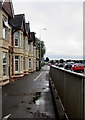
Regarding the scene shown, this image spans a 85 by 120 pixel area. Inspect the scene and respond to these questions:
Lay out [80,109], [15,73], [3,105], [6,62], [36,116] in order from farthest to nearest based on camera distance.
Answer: [15,73] → [6,62] → [3,105] → [36,116] → [80,109]

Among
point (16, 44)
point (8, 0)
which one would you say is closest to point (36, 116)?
point (16, 44)

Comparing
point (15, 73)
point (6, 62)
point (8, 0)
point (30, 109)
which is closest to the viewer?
point (30, 109)

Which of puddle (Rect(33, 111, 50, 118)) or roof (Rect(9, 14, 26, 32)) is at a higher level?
roof (Rect(9, 14, 26, 32))

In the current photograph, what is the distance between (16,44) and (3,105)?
38.4ft

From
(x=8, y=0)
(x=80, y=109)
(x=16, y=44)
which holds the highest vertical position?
(x=8, y=0)

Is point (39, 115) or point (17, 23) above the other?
point (17, 23)

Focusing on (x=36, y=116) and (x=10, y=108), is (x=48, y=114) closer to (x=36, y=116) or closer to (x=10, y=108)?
(x=36, y=116)

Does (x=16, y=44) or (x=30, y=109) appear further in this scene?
(x=16, y=44)

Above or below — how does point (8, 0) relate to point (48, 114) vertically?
above

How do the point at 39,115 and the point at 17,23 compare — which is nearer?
the point at 39,115

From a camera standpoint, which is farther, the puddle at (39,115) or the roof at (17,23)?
the roof at (17,23)

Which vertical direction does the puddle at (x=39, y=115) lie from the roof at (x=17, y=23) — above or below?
below

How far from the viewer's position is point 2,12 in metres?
11.2

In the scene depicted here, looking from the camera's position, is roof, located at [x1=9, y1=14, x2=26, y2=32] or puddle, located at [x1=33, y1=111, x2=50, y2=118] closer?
puddle, located at [x1=33, y1=111, x2=50, y2=118]
